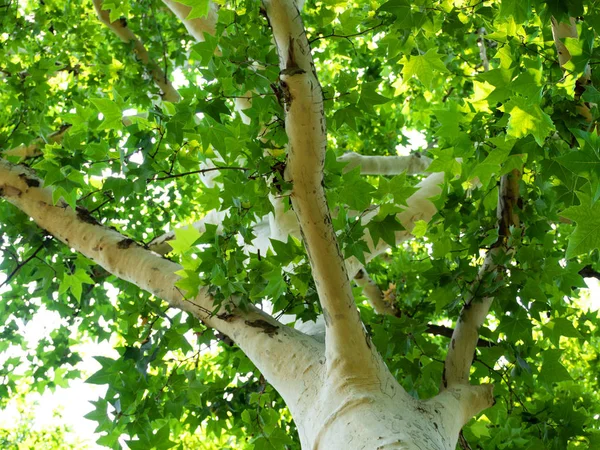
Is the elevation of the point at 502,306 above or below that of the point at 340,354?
above

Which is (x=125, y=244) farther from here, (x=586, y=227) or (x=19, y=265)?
(x=586, y=227)

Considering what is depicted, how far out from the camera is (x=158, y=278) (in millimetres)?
2279

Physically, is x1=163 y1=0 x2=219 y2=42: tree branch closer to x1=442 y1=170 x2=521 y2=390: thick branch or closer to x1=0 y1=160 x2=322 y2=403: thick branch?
x1=0 y1=160 x2=322 y2=403: thick branch

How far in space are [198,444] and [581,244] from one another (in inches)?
248

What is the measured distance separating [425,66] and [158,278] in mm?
1410

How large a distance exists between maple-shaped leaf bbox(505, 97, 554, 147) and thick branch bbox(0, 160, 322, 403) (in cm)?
95

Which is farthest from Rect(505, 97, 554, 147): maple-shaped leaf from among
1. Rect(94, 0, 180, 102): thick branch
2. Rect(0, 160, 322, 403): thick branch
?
Rect(94, 0, 180, 102): thick branch

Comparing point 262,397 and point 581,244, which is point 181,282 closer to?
point 262,397

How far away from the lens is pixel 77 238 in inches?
99.2

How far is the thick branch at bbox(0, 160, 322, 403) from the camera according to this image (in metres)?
1.85


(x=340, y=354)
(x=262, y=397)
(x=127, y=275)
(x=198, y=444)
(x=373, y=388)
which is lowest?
(x=373, y=388)

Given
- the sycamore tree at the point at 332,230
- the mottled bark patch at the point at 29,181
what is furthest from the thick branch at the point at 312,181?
the mottled bark patch at the point at 29,181

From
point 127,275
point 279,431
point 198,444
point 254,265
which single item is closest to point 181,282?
point 254,265

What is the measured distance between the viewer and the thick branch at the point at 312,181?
1.54m
